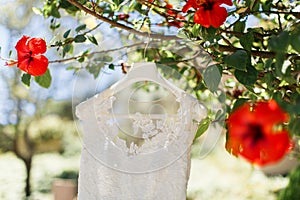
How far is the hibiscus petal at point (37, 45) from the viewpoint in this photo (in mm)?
1062

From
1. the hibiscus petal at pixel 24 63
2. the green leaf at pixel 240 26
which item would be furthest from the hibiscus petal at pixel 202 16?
the hibiscus petal at pixel 24 63

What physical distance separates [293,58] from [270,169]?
196 inches

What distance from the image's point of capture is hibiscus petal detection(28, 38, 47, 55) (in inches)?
41.8

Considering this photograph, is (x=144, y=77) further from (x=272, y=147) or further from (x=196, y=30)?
(x=272, y=147)

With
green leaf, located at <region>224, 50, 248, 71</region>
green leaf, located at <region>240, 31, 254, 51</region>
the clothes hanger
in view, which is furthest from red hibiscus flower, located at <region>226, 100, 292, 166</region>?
the clothes hanger

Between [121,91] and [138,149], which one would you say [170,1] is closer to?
[121,91]

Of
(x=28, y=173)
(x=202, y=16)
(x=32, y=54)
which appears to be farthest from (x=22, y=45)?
(x=28, y=173)

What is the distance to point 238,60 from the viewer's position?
2.86 ft

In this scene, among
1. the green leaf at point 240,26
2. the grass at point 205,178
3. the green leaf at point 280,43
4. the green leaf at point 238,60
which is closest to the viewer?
the green leaf at point 280,43

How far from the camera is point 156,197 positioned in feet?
3.97

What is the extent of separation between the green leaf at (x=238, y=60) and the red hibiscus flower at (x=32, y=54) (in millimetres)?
387

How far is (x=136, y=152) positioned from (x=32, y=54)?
1.06 feet

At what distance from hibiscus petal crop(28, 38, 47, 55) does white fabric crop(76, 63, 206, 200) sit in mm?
210

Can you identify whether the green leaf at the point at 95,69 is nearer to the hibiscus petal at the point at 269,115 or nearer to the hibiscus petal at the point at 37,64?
the hibiscus petal at the point at 37,64
